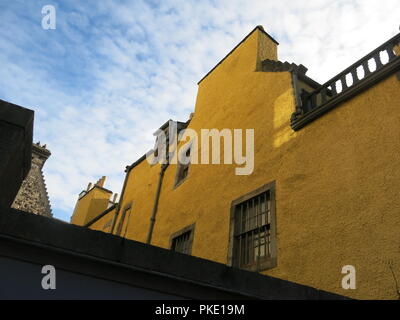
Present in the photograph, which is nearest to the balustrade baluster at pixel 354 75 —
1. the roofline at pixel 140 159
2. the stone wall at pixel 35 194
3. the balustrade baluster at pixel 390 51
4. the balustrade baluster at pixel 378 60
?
the balustrade baluster at pixel 378 60

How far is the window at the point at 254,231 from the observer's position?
26.7 feet

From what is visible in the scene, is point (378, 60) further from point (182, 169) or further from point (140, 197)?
point (140, 197)

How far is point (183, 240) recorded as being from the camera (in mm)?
11828

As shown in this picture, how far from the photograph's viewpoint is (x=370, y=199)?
6305 mm

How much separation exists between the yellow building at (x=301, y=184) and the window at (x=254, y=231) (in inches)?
1.1

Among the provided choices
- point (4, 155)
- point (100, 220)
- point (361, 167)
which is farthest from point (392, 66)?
point (100, 220)

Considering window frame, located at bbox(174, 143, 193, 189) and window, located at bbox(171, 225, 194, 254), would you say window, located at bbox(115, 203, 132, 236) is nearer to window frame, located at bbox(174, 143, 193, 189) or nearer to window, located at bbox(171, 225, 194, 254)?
window frame, located at bbox(174, 143, 193, 189)

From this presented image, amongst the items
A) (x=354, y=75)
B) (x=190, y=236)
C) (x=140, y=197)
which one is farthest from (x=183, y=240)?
(x=354, y=75)

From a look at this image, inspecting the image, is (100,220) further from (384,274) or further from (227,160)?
(384,274)

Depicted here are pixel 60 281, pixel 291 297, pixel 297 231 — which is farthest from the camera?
pixel 297 231

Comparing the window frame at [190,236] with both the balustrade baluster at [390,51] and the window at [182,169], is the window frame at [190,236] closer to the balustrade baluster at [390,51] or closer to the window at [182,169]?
the window at [182,169]
